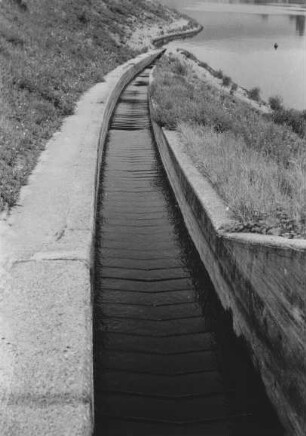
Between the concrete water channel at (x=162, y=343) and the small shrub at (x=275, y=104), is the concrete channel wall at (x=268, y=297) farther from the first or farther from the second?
the small shrub at (x=275, y=104)

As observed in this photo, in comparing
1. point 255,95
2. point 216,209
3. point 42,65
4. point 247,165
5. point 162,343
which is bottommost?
point 255,95

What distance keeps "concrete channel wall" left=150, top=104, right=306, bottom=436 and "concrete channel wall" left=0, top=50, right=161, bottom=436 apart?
1.73m

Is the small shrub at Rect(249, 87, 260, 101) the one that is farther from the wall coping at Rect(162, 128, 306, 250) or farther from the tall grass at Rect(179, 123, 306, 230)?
the wall coping at Rect(162, 128, 306, 250)

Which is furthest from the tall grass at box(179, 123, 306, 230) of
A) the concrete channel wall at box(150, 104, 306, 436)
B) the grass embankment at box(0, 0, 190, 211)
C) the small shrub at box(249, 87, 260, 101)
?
the small shrub at box(249, 87, 260, 101)

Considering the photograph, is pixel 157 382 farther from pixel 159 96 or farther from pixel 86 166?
pixel 159 96

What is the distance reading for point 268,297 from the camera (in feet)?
16.7

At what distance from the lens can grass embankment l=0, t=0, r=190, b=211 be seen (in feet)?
32.4

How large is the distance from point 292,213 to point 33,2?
3017cm

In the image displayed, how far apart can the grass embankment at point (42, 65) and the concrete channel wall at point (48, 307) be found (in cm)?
68

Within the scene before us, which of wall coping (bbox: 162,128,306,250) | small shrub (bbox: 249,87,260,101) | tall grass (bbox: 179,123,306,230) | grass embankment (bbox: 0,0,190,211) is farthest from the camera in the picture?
small shrub (bbox: 249,87,260,101)

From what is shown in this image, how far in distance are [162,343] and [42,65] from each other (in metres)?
14.8

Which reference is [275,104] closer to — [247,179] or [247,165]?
[247,165]

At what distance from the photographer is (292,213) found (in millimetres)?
6223

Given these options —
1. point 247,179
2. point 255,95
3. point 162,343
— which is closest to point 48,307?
point 162,343
